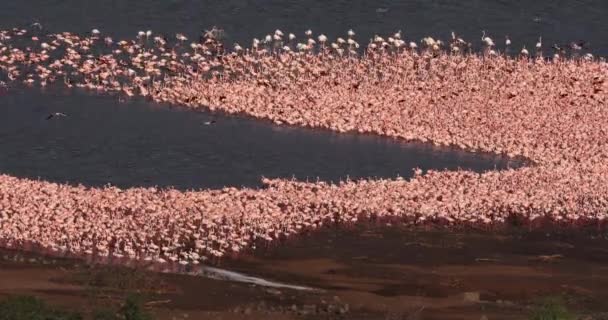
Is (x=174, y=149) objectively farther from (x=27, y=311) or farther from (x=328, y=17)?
(x=27, y=311)

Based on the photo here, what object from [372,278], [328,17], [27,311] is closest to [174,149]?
[372,278]

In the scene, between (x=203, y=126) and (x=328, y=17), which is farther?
(x=328, y=17)

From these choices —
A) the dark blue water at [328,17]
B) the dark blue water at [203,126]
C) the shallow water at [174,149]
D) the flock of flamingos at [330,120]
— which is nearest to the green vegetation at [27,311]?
the flock of flamingos at [330,120]

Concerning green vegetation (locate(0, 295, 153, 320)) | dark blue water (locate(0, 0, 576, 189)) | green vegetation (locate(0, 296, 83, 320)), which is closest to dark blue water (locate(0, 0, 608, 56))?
dark blue water (locate(0, 0, 576, 189))

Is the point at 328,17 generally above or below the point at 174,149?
above

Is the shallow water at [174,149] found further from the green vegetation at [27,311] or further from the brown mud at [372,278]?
the green vegetation at [27,311]

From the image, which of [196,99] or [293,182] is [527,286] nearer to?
[293,182]

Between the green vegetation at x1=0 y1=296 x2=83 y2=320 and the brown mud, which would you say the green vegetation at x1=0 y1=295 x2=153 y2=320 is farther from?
the brown mud
